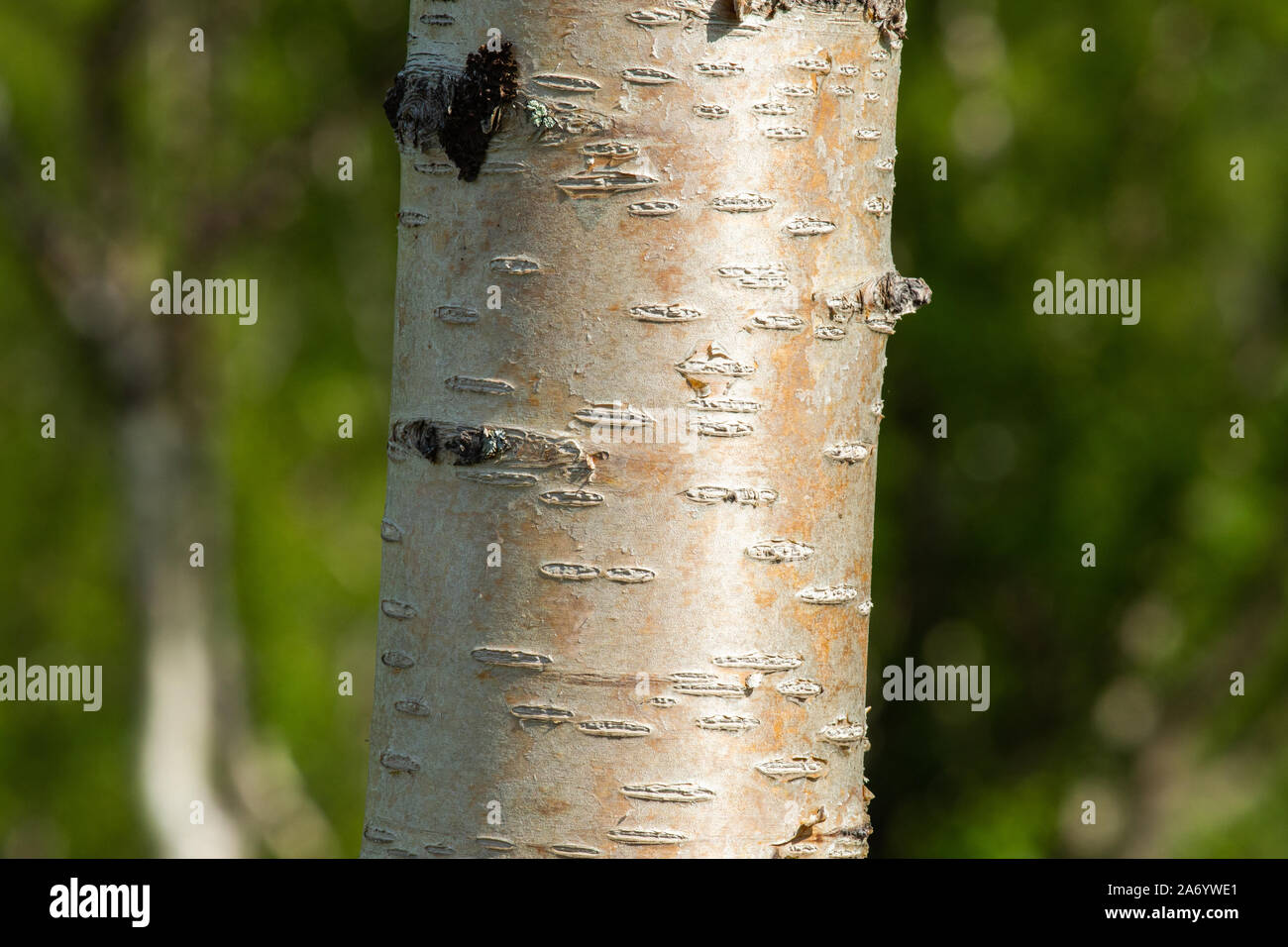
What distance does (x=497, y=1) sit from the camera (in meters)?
1.07

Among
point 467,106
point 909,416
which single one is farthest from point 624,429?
point 909,416

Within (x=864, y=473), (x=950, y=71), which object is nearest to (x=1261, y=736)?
(x=950, y=71)

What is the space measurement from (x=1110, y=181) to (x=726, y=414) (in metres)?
7.95

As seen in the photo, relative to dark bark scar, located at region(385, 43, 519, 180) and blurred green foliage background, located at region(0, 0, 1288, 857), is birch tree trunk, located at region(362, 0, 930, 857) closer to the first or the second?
dark bark scar, located at region(385, 43, 519, 180)

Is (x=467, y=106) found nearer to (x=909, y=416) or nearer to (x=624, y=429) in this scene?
(x=624, y=429)

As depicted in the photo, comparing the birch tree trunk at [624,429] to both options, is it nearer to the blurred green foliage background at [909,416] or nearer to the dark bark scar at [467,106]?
the dark bark scar at [467,106]

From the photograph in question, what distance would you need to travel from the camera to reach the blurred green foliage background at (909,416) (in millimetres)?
7992

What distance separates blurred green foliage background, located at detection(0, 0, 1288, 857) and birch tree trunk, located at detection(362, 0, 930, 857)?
6.98m

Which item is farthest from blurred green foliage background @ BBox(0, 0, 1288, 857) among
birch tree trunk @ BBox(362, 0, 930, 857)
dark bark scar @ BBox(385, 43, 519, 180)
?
dark bark scar @ BBox(385, 43, 519, 180)

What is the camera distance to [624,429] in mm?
1033

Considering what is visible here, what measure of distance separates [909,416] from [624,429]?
7.78 m

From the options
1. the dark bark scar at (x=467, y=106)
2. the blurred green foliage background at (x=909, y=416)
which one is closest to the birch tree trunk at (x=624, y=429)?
the dark bark scar at (x=467, y=106)

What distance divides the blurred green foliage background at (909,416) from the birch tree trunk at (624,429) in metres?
6.98

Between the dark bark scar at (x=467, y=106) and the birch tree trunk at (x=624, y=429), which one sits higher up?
the dark bark scar at (x=467, y=106)
